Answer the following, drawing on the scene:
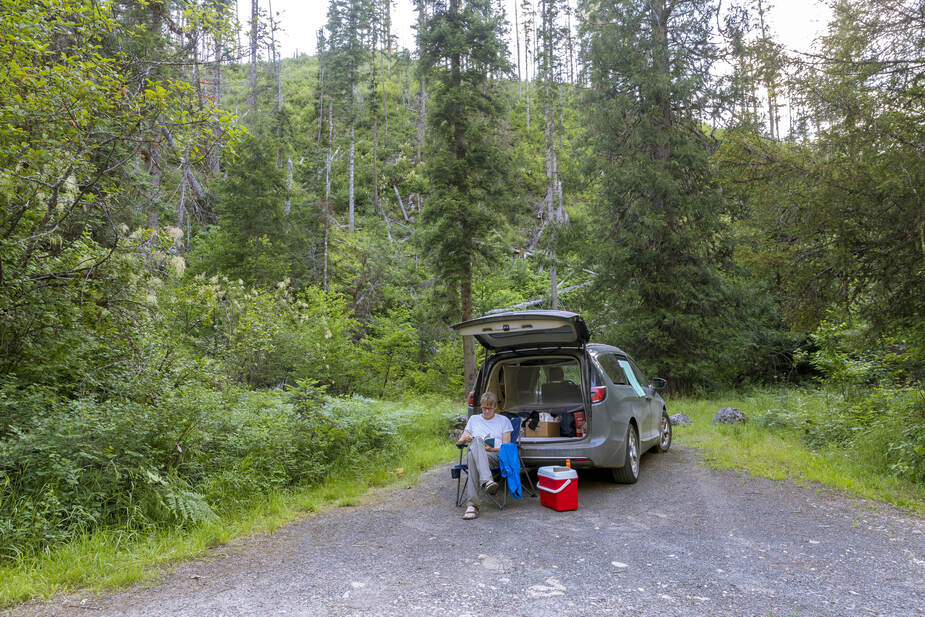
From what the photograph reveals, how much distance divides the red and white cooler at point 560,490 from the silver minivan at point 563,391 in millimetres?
342

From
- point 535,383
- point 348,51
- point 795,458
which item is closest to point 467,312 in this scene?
point 535,383

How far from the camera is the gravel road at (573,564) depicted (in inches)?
127

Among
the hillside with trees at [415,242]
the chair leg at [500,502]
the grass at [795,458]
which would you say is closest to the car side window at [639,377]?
the grass at [795,458]

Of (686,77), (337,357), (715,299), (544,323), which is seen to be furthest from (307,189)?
(544,323)

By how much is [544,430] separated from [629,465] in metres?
1.08

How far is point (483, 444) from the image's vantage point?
5.64 meters

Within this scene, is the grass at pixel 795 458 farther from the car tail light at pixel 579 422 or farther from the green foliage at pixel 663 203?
the green foliage at pixel 663 203

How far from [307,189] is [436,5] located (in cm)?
1514

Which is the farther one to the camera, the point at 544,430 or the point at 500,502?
the point at 544,430

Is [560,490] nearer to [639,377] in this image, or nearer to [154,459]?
[639,377]

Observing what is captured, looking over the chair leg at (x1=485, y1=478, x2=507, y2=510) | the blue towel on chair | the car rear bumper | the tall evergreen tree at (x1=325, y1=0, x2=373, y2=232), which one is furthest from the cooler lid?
the tall evergreen tree at (x1=325, y1=0, x2=373, y2=232)

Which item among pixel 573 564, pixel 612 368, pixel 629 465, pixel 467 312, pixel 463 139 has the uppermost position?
pixel 463 139

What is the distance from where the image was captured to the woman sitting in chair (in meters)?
5.43

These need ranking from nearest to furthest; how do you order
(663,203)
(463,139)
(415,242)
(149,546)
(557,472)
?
(149,546) < (557,472) < (463,139) < (663,203) < (415,242)
